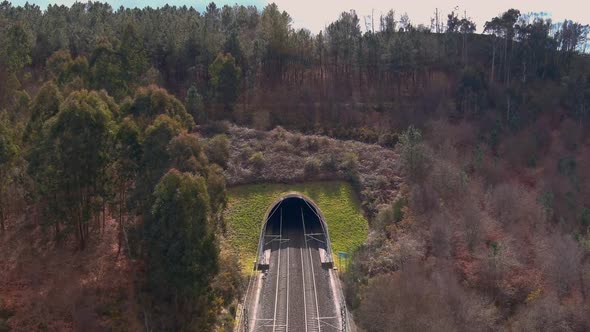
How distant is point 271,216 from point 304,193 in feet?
10.4

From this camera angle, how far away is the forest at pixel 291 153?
23891 mm

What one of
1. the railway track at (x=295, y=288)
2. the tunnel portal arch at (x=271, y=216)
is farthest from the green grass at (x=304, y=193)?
the railway track at (x=295, y=288)

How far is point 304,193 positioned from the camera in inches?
1629

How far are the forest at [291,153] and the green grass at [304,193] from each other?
1.00 meters

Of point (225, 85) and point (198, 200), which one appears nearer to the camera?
point (198, 200)

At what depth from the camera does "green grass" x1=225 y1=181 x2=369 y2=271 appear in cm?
3606

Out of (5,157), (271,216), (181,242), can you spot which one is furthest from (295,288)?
(5,157)

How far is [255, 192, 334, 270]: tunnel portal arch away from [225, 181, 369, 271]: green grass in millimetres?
425

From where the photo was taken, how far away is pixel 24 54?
1786 inches

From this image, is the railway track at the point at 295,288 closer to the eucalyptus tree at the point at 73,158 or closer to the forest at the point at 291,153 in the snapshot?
the forest at the point at 291,153

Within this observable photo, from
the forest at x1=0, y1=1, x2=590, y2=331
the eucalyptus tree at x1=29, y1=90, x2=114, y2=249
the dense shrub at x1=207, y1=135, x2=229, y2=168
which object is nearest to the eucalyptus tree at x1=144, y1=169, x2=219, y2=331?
the forest at x1=0, y1=1, x2=590, y2=331

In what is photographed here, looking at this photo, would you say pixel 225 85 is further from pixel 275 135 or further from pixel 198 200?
pixel 198 200

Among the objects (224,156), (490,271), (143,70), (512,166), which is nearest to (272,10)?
(143,70)

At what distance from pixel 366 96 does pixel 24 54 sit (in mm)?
34658
